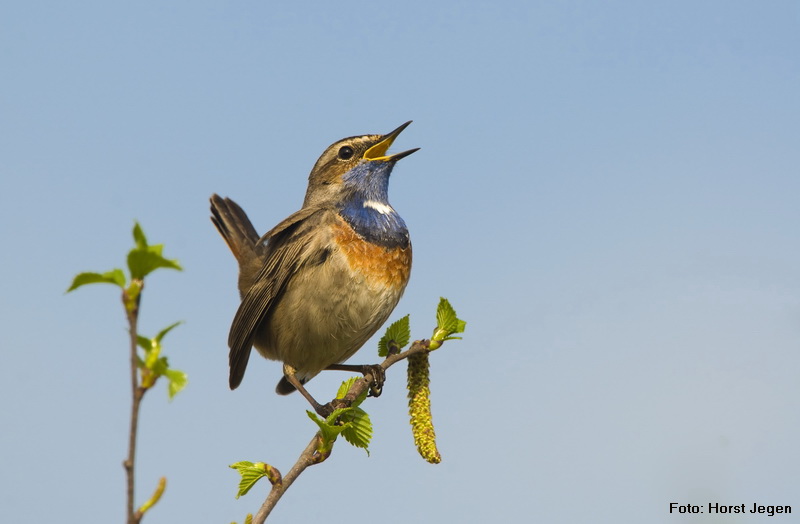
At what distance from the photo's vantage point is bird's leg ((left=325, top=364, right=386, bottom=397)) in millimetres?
6157

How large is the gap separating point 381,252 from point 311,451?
9.99ft

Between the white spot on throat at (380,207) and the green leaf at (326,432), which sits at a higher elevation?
the white spot on throat at (380,207)

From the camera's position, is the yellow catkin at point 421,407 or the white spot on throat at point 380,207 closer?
the yellow catkin at point 421,407

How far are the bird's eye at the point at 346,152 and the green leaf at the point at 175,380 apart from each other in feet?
18.4

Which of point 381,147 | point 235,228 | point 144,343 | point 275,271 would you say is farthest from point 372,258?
point 144,343

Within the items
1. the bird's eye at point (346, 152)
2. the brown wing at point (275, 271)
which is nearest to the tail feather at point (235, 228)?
the brown wing at point (275, 271)

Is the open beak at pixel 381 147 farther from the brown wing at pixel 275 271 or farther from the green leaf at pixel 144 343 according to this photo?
the green leaf at pixel 144 343

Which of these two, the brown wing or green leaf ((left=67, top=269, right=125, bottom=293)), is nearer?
green leaf ((left=67, top=269, right=125, bottom=293))

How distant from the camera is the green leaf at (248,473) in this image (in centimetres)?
383

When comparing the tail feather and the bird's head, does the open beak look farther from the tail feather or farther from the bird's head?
the tail feather

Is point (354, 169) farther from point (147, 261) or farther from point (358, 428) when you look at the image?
point (147, 261)

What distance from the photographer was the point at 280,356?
23.4ft

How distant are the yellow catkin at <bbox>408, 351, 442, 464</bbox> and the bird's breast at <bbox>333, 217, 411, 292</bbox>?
7.07ft

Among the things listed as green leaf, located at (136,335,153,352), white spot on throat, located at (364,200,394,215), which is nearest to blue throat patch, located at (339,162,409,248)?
white spot on throat, located at (364,200,394,215)
